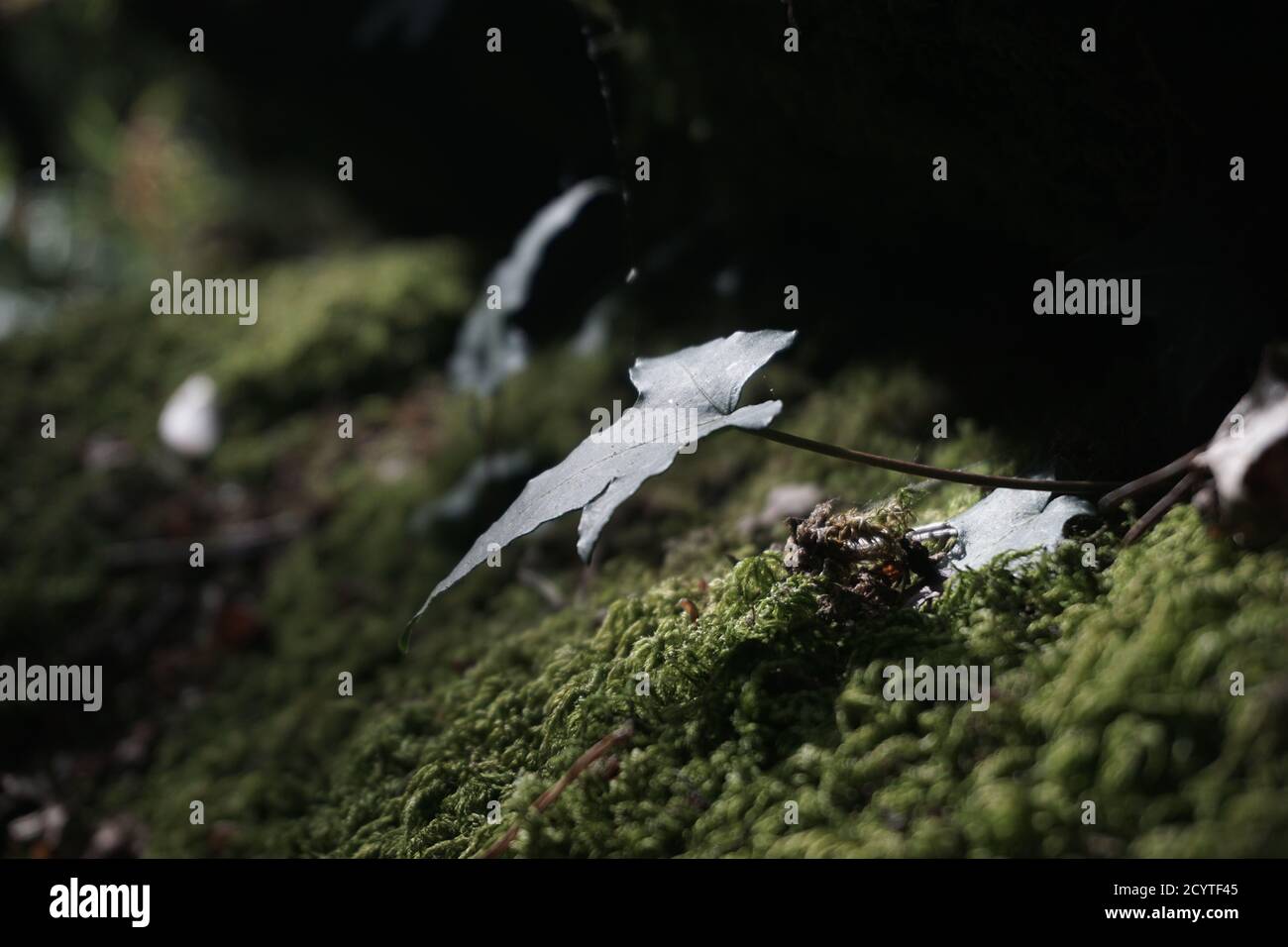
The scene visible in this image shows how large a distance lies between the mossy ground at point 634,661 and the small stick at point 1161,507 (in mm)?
27

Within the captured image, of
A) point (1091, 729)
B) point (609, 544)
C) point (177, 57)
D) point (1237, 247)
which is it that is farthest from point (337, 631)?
point (177, 57)

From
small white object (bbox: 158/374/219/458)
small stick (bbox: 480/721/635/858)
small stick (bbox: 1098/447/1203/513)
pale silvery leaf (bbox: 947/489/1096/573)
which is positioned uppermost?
small white object (bbox: 158/374/219/458)

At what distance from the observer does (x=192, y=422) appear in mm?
2775

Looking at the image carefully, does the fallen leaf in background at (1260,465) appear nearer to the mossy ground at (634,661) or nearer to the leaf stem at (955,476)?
the mossy ground at (634,661)

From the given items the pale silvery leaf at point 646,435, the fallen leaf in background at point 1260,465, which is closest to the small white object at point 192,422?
the pale silvery leaf at point 646,435

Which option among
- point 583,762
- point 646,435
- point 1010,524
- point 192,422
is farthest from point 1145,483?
point 192,422

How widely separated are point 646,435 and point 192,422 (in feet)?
7.21

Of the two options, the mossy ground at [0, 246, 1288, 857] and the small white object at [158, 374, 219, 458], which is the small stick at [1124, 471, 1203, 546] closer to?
the mossy ground at [0, 246, 1288, 857]

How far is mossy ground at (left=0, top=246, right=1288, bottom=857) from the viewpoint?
2.65 ft

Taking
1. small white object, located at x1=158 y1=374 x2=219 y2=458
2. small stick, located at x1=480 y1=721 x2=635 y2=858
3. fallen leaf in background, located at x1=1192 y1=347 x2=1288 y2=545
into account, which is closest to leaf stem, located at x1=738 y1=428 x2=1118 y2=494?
fallen leaf in background, located at x1=1192 y1=347 x2=1288 y2=545

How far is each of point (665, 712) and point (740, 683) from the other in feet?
0.34

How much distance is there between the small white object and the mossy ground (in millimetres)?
56

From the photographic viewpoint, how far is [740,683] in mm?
1111

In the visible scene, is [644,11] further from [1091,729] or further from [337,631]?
[1091,729]
